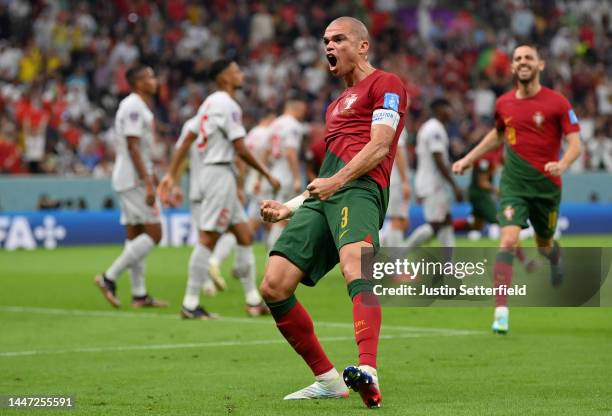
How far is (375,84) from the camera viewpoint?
7.64 metres

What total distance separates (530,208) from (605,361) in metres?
2.81

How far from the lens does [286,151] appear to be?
61.7ft

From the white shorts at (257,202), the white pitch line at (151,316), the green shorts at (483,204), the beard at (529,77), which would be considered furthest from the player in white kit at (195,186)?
the green shorts at (483,204)

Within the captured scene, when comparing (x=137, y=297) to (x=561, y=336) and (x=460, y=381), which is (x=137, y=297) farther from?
(x=460, y=381)

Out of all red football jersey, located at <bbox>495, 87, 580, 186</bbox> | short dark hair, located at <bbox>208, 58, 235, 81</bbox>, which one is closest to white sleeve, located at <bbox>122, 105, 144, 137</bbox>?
short dark hair, located at <bbox>208, 58, 235, 81</bbox>

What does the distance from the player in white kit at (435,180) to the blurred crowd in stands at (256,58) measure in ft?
22.7

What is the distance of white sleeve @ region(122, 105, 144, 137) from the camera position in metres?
14.1

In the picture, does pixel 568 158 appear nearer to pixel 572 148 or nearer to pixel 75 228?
pixel 572 148

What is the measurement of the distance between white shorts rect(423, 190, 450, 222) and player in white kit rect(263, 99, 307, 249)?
186cm

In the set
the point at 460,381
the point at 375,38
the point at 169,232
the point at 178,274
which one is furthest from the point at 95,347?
the point at 375,38

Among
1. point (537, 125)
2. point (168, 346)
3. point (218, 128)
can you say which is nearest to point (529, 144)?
point (537, 125)

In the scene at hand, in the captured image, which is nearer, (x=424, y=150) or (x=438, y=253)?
(x=438, y=253)

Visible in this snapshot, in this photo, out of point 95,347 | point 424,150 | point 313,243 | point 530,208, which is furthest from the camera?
point 424,150

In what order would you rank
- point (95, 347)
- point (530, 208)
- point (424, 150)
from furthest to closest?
point (424, 150) < point (530, 208) < point (95, 347)
